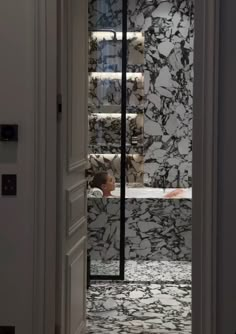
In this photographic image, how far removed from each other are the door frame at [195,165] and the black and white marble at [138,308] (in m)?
1.06

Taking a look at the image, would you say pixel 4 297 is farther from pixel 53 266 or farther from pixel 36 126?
pixel 36 126

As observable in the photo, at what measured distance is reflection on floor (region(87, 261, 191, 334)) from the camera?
3.52 metres

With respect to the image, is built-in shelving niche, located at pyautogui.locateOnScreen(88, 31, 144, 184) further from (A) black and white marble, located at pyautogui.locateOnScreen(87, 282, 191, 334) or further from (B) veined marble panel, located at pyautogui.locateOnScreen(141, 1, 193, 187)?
(A) black and white marble, located at pyautogui.locateOnScreen(87, 282, 191, 334)

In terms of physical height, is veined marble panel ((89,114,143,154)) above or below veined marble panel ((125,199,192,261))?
above

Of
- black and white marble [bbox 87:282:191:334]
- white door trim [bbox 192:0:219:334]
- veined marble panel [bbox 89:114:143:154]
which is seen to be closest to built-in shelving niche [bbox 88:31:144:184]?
veined marble panel [bbox 89:114:143:154]

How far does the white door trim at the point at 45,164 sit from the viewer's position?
2463 millimetres

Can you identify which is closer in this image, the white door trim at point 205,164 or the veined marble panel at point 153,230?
the white door trim at point 205,164

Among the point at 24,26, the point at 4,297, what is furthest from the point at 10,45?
the point at 4,297

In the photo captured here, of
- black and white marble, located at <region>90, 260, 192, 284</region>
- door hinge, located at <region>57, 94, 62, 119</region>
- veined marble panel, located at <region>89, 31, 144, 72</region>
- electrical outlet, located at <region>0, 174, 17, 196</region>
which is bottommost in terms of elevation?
black and white marble, located at <region>90, 260, 192, 284</region>

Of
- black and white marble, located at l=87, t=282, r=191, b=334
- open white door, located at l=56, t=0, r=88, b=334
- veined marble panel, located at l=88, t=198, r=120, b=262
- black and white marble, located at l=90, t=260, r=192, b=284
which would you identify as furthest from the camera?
veined marble panel, located at l=88, t=198, r=120, b=262

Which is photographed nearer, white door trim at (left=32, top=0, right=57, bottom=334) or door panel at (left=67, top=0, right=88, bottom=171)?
white door trim at (left=32, top=0, right=57, bottom=334)

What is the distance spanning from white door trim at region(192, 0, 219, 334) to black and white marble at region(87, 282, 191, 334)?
1.23m

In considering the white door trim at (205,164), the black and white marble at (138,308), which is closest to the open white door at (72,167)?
the black and white marble at (138,308)

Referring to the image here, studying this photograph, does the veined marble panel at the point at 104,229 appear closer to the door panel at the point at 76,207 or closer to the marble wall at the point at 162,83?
the marble wall at the point at 162,83
